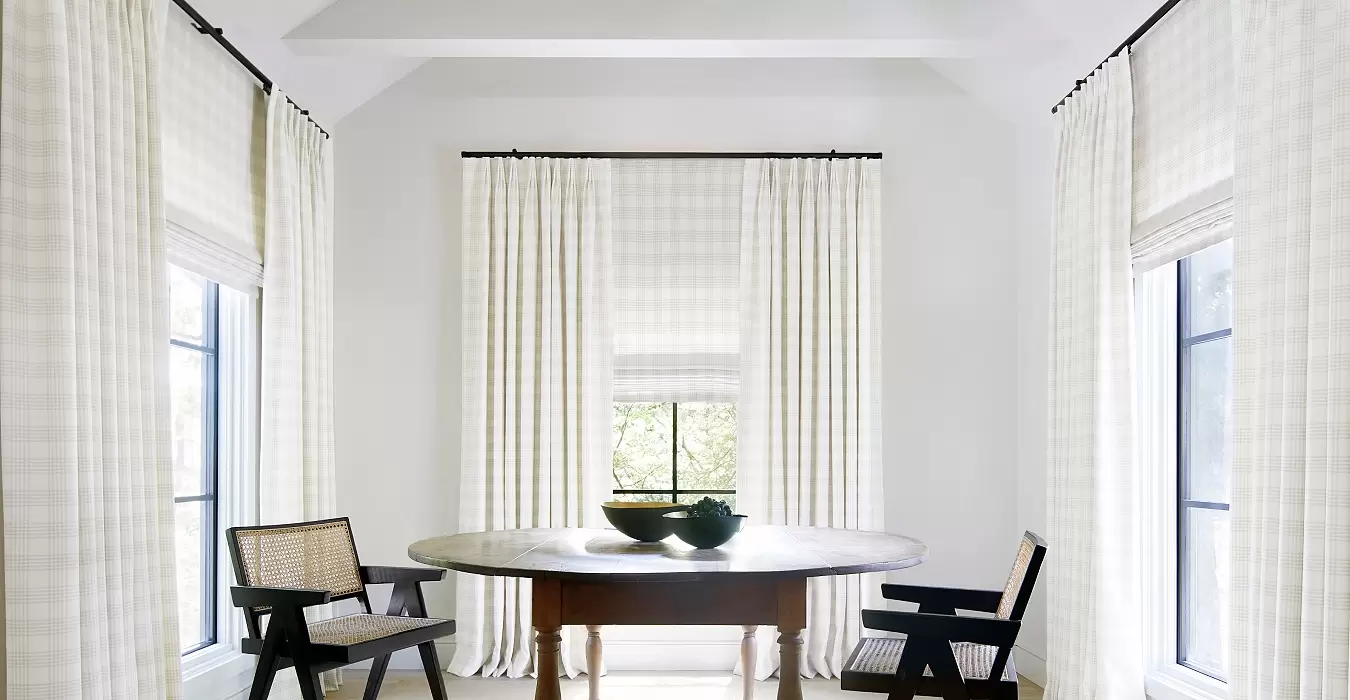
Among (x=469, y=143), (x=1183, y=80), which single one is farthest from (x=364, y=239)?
(x=1183, y=80)

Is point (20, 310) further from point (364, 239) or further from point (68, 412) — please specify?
point (364, 239)

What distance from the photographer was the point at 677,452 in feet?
17.2

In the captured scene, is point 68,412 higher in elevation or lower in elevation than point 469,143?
lower

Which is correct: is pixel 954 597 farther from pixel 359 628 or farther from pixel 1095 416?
pixel 359 628

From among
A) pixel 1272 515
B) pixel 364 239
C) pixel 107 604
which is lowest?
pixel 107 604

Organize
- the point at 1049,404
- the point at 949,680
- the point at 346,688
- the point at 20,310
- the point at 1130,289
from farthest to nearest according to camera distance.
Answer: the point at 346,688
the point at 1049,404
the point at 1130,289
the point at 949,680
the point at 20,310

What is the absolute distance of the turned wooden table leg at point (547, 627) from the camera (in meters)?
2.85

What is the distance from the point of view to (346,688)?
4.64m

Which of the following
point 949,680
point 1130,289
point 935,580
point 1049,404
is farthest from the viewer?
point 935,580

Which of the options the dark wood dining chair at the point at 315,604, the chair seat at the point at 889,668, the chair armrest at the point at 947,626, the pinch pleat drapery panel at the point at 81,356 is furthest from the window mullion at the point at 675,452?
the pinch pleat drapery panel at the point at 81,356

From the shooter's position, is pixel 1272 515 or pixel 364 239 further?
pixel 364 239

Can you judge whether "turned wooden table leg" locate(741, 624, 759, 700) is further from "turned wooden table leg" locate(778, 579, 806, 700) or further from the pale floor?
"turned wooden table leg" locate(778, 579, 806, 700)

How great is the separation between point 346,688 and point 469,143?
8.63 feet

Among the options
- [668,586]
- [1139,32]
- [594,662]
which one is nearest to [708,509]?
[668,586]
